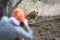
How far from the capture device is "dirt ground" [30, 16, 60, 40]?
524 centimetres

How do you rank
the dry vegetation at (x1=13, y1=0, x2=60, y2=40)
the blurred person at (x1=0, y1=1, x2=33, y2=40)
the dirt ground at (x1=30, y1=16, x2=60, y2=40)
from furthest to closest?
the dry vegetation at (x1=13, y1=0, x2=60, y2=40) < the dirt ground at (x1=30, y1=16, x2=60, y2=40) < the blurred person at (x1=0, y1=1, x2=33, y2=40)

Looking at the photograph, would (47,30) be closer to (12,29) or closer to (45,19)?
(45,19)

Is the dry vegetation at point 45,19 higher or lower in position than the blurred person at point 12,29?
lower

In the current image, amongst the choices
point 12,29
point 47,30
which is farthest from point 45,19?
point 12,29

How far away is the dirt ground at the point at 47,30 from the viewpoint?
206 inches

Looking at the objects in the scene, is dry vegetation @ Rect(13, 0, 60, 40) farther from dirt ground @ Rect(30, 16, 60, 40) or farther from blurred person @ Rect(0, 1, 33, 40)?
blurred person @ Rect(0, 1, 33, 40)

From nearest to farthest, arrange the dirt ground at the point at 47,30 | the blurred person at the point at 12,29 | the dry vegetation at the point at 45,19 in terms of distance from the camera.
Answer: the blurred person at the point at 12,29, the dirt ground at the point at 47,30, the dry vegetation at the point at 45,19

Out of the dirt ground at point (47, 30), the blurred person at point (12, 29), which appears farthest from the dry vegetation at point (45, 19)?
the blurred person at point (12, 29)

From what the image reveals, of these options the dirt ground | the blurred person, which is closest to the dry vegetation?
the dirt ground

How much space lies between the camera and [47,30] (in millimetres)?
5652

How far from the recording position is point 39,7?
8.05 m

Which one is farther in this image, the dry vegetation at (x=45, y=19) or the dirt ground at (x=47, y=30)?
the dry vegetation at (x=45, y=19)

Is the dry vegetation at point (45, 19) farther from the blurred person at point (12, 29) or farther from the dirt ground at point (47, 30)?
the blurred person at point (12, 29)

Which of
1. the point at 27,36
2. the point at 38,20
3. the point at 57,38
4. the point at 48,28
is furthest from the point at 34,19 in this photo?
the point at 27,36
